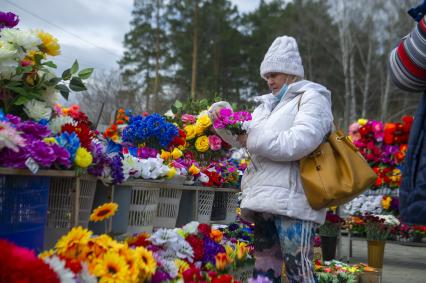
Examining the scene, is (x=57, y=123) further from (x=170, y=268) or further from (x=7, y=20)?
(x=170, y=268)

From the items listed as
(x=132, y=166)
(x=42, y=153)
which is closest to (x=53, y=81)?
(x=42, y=153)

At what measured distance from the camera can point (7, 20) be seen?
2.69 meters

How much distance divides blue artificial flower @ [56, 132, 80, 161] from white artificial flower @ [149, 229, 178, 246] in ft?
1.98

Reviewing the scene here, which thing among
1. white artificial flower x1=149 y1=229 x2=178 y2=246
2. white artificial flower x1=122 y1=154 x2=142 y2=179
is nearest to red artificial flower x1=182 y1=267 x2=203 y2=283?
white artificial flower x1=149 y1=229 x2=178 y2=246

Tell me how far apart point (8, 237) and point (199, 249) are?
1.09 meters

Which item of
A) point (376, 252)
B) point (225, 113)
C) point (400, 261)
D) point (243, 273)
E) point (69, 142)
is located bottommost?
point (400, 261)

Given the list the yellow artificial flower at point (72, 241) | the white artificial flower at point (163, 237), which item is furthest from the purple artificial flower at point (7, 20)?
the white artificial flower at point (163, 237)

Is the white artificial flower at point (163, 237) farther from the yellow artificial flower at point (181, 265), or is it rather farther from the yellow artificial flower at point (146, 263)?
the yellow artificial flower at point (146, 263)

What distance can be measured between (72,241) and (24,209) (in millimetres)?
232

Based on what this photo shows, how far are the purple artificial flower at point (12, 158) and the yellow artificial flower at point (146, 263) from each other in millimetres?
587

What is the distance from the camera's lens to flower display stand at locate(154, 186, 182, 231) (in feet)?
11.3

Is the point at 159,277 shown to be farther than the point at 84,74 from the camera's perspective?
No

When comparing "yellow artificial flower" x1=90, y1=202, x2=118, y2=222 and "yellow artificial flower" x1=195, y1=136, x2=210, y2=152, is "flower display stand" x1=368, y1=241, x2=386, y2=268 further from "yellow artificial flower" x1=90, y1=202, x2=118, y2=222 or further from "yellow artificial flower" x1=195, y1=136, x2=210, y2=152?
"yellow artificial flower" x1=90, y1=202, x2=118, y2=222

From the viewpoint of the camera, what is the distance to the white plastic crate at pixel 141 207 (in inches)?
119
